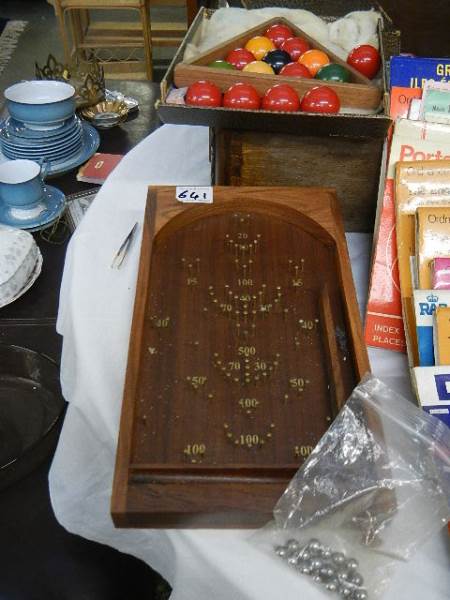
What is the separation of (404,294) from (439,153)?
A: 7.1 inches

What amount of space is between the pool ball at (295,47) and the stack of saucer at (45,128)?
525 mm

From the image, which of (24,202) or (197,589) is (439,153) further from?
(24,202)

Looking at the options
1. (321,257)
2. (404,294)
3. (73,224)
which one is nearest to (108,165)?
(73,224)

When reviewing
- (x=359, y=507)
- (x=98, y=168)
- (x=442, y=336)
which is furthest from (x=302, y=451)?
(x=98, y=168)

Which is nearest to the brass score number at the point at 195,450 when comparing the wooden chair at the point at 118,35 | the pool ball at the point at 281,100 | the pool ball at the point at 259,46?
the pool ball at the point at 281,100

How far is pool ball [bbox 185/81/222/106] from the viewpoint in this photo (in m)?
0.78

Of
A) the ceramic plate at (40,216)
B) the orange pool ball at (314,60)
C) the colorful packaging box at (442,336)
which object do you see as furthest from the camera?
the ceramic plate at (40,216)

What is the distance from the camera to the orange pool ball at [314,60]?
35.9 inches

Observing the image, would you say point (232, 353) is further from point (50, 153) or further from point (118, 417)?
point (50, 153)

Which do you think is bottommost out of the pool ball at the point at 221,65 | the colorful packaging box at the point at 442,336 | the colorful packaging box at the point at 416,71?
the colorful packaging box at the point at 442,336

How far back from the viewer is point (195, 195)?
0.78 meters

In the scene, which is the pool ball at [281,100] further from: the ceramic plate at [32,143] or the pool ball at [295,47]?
the ceramic plate at [32,143]

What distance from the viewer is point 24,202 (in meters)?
1.15

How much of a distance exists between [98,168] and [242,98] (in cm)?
59
